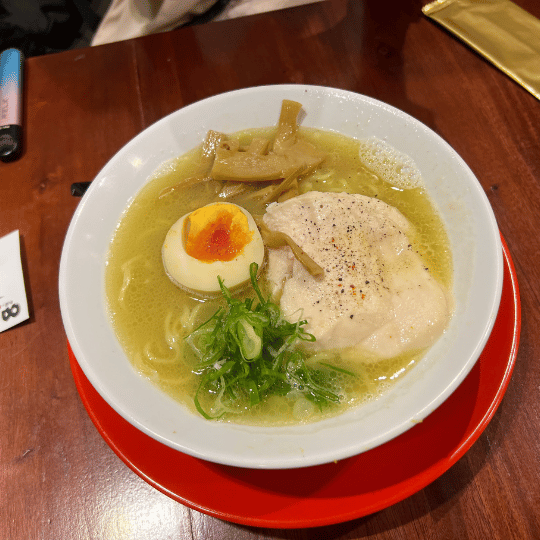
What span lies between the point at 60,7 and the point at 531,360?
450 cm

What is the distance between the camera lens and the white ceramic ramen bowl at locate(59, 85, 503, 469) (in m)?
1.30

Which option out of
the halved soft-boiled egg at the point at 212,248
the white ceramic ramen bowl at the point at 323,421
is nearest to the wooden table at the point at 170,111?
the white ceramic ramen bowl at the point at 323,421

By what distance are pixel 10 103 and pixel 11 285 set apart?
1.35 m

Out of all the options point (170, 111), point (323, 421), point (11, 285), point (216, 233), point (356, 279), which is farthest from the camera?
point (170, 111)

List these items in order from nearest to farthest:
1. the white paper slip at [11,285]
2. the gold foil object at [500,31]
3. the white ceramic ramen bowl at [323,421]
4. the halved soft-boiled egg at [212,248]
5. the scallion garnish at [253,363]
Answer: the white ceramic ramen bowl at [323,421] < the scallion garnish at [253,363] < the halved soft-boiled egg at [212,248] < the white paper slip at [11,285] < the gold foil object at [500,31]

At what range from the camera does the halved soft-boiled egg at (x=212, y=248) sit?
1764 mm

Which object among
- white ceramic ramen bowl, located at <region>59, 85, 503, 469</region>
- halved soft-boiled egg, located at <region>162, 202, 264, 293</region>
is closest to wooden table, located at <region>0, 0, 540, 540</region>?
white ceramic ramen bowl, located at <region>59, 85, 503, 469</region>

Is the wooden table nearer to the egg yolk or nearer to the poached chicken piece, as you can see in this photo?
the poached chicken piece

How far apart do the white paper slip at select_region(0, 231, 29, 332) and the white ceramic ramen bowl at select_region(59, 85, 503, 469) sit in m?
0.55

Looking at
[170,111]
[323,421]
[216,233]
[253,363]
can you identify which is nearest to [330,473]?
[323,421]

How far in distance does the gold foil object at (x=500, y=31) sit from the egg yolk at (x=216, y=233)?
2.00 m

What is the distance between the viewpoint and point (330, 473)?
1.45m

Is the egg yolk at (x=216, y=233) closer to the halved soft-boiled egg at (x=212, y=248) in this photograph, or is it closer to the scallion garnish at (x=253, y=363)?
the halved soft-boiled egg at (x=212, y=248)

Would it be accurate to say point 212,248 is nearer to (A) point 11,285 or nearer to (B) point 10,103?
(A) point 11,285
